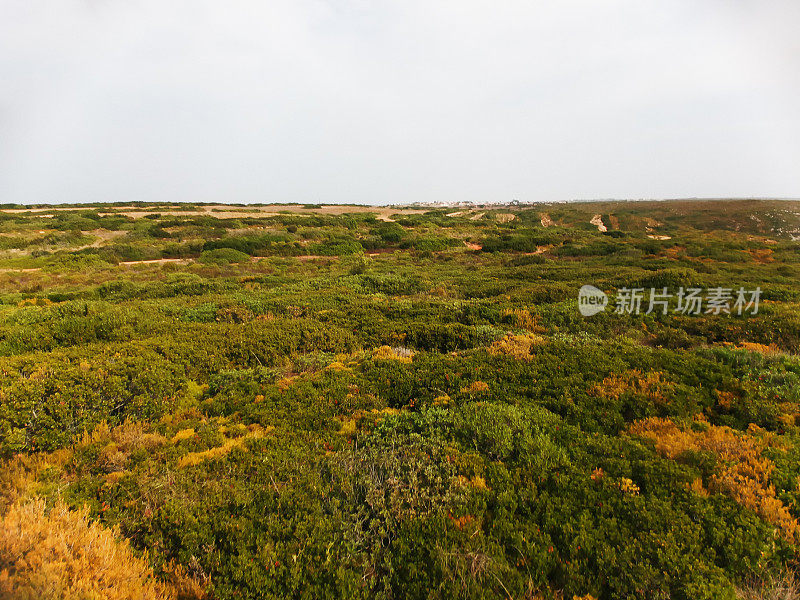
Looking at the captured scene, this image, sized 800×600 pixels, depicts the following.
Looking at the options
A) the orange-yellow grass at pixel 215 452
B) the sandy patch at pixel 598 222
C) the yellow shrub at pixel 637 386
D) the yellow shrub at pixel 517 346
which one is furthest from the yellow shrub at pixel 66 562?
the sandy patch at pixel 598 222

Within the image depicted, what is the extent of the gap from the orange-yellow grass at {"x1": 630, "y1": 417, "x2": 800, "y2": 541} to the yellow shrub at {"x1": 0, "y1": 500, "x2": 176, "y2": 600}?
6.40 meters

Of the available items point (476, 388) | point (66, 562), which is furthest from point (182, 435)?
point (476, 388)

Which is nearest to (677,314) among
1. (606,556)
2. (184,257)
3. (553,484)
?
(553,484)

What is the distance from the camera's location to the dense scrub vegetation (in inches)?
139

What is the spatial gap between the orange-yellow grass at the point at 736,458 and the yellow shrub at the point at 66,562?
640 centimetres

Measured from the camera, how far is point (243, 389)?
7.66m

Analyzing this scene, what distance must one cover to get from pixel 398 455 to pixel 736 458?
482 centimetres

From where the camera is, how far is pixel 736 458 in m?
4.98

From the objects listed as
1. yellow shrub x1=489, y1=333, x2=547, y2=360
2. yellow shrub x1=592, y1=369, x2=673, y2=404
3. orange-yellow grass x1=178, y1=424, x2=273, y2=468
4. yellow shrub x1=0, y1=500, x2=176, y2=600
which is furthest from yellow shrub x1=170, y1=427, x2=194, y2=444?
yellow shrub x1=592, y1=369, x2=673, y2=404

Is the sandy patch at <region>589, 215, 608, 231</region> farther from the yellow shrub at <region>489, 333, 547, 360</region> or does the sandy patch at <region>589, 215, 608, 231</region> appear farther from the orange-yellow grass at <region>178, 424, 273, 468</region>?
the orange-yellow grass at <region>178, 424, 273, 468</region>

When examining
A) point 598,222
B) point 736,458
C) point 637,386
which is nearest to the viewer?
point 736,458

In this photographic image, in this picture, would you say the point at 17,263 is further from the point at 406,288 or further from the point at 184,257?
the point at 406,288

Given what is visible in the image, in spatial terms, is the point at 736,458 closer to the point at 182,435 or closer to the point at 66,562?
the point at 66,562

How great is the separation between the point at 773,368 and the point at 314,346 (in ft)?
35.6
